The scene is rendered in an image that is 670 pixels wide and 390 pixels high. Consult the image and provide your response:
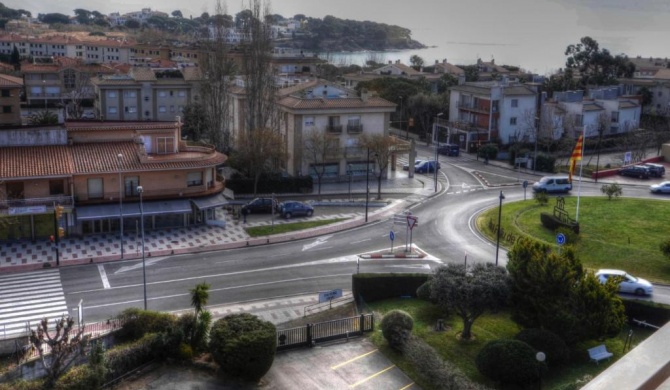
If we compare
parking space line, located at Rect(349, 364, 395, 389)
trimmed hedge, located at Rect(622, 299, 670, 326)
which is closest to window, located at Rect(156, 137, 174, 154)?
parking space line, located at Rect(349, 364, 395, 389)

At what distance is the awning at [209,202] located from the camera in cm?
4516

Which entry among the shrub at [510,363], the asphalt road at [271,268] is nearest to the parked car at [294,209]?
the asphalt road at [271,268]

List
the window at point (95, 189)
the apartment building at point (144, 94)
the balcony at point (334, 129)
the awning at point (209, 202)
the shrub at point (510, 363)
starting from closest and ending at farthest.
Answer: the shrub at point (510, 363)
the window at point (95, 189)
the awning at point (209, 202)
the balcony at point (334, 129)
the apartment building at point (144, 94)

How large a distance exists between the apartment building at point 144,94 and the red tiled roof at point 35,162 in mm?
34023

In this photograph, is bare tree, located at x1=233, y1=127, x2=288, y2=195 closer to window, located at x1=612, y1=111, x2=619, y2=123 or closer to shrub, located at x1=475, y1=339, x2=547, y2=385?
shrub, located at x1=475, y1=339, x2=547, y2=385

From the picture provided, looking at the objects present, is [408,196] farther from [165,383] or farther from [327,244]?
[165,383]

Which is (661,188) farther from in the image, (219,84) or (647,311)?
(219,84)

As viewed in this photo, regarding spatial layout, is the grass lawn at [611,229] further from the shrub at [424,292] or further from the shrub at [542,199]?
the shrub at [424,292]

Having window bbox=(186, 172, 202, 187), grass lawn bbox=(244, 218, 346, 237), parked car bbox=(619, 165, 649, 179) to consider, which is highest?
window bbox=(186, 172, 202, 187)

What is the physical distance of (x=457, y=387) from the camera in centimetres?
2234

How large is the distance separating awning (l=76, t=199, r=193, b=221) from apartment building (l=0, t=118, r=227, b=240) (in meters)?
0.06

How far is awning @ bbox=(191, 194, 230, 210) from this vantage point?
148 feet

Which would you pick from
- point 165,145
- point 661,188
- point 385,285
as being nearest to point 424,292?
point 385,285

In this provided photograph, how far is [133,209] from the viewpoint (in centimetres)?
4319
